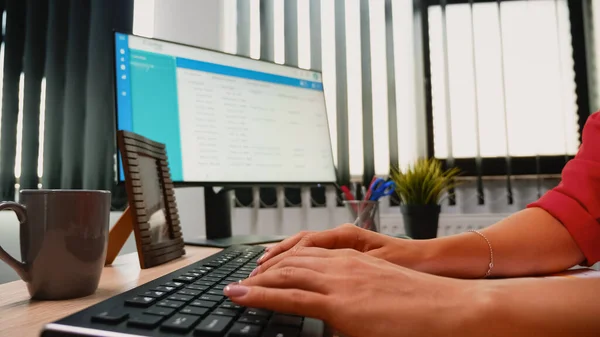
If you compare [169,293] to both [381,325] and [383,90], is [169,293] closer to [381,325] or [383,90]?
[381,325]

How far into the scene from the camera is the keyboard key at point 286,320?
289 millimetres

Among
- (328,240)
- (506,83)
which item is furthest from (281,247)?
(506,83)

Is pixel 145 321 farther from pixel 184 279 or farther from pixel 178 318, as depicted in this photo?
pixel 184 279

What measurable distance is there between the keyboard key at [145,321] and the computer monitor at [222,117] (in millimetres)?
612

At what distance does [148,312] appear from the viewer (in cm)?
28

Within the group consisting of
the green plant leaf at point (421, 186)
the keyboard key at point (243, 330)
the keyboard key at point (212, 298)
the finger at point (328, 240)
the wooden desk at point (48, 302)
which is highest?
the green plant leaf at point (421, 186)

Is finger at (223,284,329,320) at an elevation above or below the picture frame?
below

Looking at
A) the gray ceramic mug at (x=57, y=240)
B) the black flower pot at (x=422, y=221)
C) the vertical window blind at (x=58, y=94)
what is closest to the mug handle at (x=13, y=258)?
the gray ceramic mug at (x=57, y=240)

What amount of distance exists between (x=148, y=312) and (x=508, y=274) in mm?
501

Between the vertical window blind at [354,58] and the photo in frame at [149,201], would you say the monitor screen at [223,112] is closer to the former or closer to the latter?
the photo in frame at [149,201]

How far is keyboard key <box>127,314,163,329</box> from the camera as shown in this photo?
0.26 meters

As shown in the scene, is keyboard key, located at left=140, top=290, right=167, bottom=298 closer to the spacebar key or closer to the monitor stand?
the spacebar key

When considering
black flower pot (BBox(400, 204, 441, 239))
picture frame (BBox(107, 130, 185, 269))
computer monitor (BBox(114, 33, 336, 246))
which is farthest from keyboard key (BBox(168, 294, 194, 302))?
black flower pot (BBox(400, 204, 441, 239))

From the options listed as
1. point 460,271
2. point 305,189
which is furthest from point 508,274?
point 305,189
